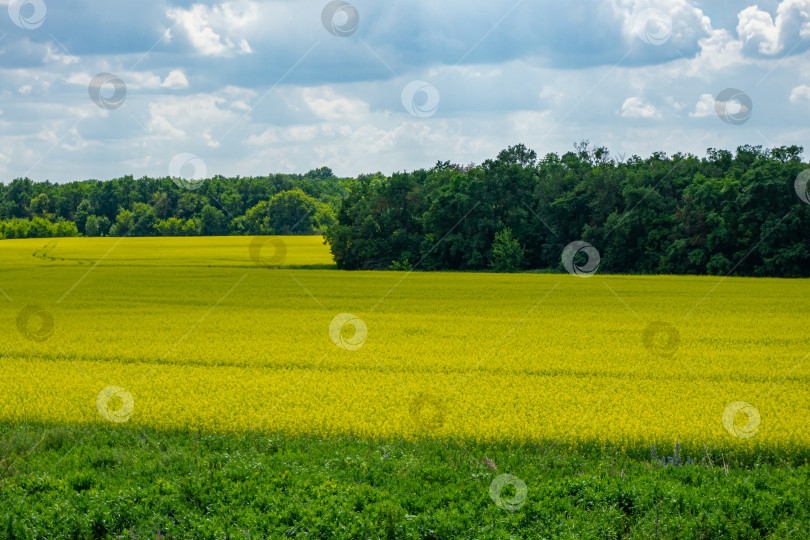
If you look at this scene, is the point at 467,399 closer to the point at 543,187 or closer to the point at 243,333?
the point at 243,333

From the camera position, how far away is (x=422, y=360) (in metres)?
20.9

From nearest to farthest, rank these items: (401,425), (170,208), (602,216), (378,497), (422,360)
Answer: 1. (378,497)
2. (401,425)
3. (422,360)
4. (602,216)
5. (170,208)

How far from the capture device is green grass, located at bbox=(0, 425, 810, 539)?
8508 mm

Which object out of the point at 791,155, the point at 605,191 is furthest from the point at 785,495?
the point at 791,155

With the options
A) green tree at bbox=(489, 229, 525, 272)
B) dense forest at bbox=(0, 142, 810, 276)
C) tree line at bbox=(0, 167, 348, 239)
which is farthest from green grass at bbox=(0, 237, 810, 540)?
tree line at bbox=(0, 167, 348, 239)

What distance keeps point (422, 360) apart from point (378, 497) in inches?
461

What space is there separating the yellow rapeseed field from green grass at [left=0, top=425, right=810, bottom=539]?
197 cm

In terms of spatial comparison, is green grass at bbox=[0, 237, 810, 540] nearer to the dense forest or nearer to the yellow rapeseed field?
the yellow rapeseed field

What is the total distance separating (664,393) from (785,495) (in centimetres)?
744

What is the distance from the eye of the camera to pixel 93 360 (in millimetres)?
21078

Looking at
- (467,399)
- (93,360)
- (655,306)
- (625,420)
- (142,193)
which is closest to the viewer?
(625,420)

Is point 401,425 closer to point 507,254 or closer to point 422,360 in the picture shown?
point 422,360

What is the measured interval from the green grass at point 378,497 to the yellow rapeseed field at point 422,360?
1.97 m

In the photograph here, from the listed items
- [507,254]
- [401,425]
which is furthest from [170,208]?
[401,425]
